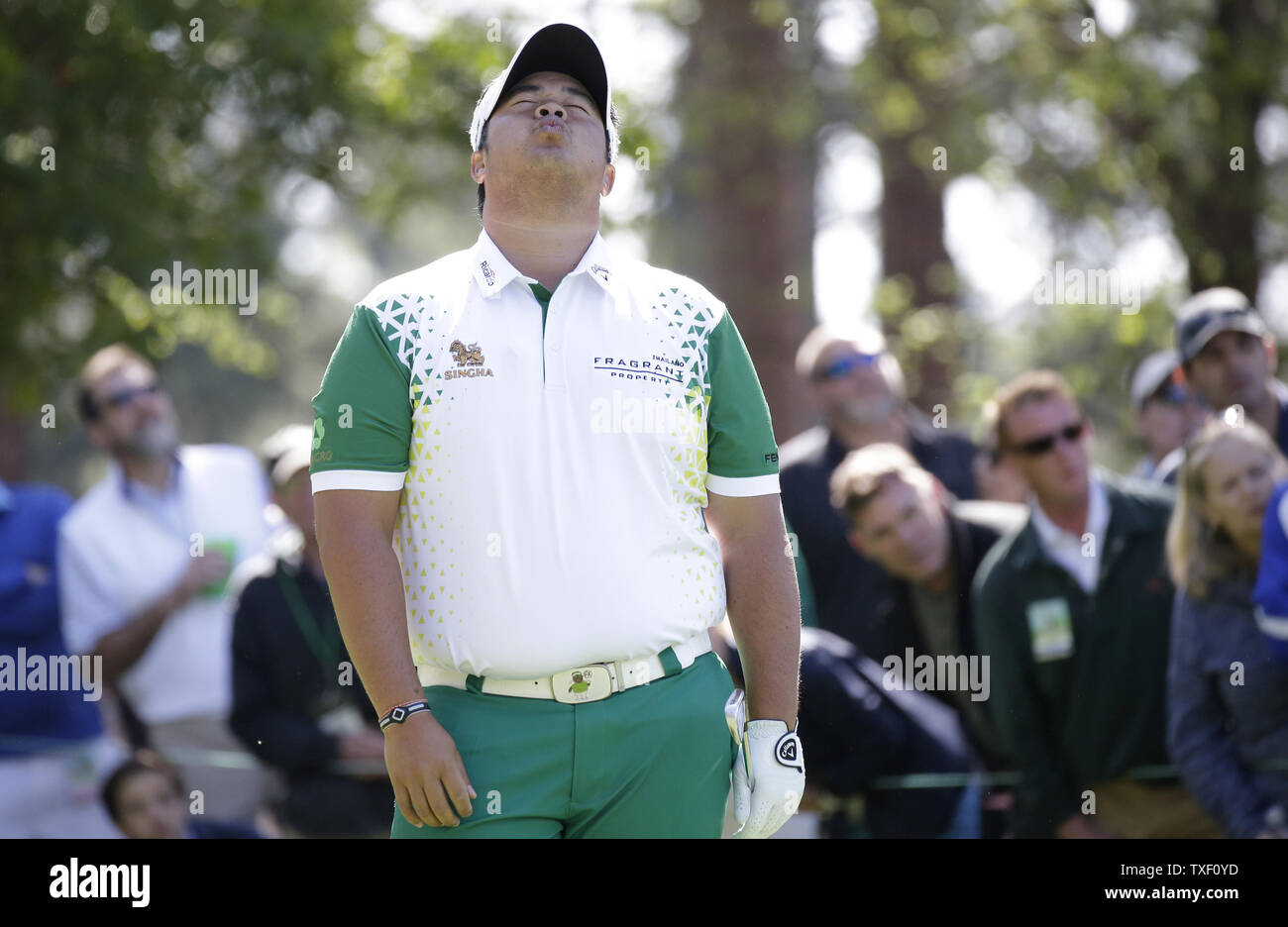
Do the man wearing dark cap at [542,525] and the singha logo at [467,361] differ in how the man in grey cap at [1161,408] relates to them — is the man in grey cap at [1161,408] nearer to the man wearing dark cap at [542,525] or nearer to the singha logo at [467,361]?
the man wearing dark cap at [542,525]

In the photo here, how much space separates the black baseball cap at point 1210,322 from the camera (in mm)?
6246

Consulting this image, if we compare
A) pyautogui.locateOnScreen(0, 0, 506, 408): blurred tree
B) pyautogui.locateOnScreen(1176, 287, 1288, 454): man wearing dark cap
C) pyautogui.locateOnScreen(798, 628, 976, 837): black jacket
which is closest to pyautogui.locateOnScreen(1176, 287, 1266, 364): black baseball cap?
pyautogui.locateOnScreen(1176, 287, 1288, 454): man wearing dark cap

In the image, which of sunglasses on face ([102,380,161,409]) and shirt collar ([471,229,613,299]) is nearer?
shirt collar ([471,229,613,299])

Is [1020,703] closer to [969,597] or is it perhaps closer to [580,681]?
[969,597]

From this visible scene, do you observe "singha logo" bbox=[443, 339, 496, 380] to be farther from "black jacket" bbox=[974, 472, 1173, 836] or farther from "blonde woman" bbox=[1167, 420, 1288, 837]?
"blonde woman" bbox=[1167, 420, 1288, 837]

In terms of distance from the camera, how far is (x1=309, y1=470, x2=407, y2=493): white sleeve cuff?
3.00 m

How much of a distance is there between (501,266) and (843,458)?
368 cm

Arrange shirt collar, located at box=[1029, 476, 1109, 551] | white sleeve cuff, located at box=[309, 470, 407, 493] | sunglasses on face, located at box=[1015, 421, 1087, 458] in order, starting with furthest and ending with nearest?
sunglasses on face, located at box=[1015, 421, 1087, 458] < shirt collar, located at box=[1029, 476, 1109, 551] < white sleeve cuff, located at box=[309, 470, 407, 493]

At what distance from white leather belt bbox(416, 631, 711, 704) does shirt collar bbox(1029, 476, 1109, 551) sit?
10.2ft

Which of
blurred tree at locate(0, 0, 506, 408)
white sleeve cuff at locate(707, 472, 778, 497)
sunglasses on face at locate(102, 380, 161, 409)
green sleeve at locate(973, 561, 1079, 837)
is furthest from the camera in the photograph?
blurred tree at locate(0, 0, 506, 408)

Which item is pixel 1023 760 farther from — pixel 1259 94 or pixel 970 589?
pixel 1259 94

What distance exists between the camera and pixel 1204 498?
5.59 meters

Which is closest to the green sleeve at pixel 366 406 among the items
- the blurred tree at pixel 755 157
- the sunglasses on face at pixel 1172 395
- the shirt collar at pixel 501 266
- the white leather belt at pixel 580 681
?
the shirt collar at pixel 501 266
